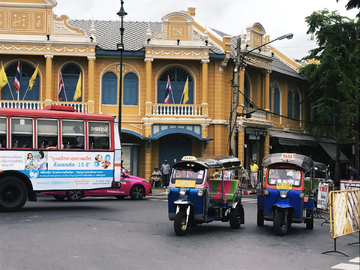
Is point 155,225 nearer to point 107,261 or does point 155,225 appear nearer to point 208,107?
point 107,261

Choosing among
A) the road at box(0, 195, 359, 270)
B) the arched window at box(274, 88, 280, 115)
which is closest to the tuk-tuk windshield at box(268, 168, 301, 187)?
the road at box(0, 195, 359, 270)

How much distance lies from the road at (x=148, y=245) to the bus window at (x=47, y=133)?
2.35 metres

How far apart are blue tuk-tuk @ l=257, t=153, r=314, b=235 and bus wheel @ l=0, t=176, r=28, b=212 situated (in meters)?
7.57

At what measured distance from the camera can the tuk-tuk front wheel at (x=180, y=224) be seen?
11462mm

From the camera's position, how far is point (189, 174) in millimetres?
12391

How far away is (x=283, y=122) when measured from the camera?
36.2m

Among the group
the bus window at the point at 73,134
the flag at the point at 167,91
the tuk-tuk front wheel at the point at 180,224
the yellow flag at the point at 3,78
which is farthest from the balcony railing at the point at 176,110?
the tuk-tuk front wheel at the point at 180,224

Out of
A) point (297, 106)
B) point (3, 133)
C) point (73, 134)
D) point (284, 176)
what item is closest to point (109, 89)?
point (73, 134)

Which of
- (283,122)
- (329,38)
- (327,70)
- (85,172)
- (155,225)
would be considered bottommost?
(155,225)

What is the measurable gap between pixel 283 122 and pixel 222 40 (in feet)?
29.6

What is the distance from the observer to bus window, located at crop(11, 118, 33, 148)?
15.7m

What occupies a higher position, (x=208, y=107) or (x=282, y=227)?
(x=208, y=107)

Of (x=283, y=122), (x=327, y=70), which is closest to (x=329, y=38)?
(x=327, y=70)

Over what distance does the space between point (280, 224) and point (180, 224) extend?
8.23ft
